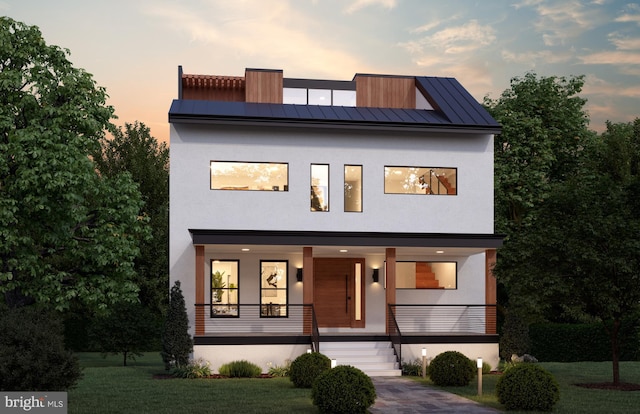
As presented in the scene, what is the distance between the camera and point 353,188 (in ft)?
85.7

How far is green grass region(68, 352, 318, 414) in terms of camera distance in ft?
50.2

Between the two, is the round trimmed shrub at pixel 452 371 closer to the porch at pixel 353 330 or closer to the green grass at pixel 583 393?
the green grass at pixel 583 393

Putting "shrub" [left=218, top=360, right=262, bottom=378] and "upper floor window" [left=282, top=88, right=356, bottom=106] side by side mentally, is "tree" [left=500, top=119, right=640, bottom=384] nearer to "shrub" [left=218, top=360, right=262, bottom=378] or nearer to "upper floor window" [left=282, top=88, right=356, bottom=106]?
"shrub" [left=218, top=360, right=262, bottom=378]

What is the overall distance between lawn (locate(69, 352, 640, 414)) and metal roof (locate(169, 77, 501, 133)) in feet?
27.7

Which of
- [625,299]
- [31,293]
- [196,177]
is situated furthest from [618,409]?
[31,293]

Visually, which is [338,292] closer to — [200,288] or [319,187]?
[319,187]

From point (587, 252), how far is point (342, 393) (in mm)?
8169

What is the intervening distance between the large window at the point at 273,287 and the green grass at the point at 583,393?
248 inches

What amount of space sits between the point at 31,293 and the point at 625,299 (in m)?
16.9

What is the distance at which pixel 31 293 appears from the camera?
23.1 meters

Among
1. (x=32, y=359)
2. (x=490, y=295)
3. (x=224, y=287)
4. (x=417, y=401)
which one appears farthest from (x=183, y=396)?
(x=490, y=295)

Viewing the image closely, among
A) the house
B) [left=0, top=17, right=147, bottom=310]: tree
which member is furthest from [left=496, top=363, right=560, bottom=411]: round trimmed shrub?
[left=0, top=17, right=147, bottom=310]: tree

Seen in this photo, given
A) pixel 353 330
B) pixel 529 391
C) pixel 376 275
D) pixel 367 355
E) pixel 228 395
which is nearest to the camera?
pixel 529 391

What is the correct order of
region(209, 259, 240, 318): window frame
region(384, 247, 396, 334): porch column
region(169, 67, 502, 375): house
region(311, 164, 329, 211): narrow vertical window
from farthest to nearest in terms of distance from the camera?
region(311, 164, 329, 211): narrow vertical window → region(209, 259, 240, 318): window frame → region(384, 247, 396, 334): porch column → region(169, 67, 502, 375): house
